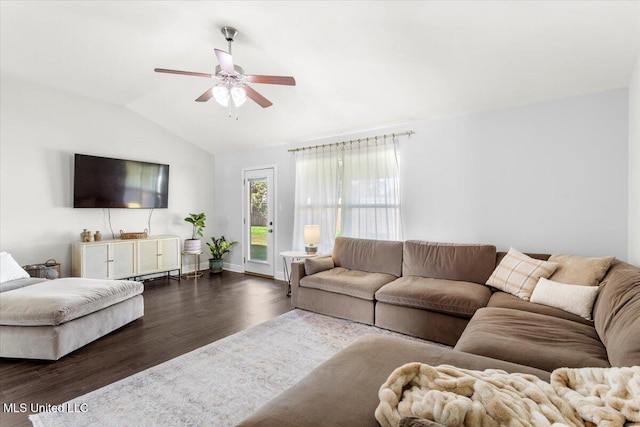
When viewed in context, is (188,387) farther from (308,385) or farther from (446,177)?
(446,177)

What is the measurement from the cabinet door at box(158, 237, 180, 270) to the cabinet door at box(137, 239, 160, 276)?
99 millimetres

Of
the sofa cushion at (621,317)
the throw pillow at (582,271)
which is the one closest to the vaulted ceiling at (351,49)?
the throw pillow at (582,271)

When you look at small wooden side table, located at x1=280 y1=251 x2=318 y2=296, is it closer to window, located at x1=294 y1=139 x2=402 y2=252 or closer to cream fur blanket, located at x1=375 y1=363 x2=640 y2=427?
window, located at x1=294 y1=139 x2=402 y2=252

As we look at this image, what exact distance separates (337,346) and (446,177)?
2.45 m

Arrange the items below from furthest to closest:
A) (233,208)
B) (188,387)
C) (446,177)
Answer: (233,208) → (446,177) → (188,387)

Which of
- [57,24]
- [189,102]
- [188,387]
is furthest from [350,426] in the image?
[189,102]

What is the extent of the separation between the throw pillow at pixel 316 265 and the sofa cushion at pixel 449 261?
3.22ft

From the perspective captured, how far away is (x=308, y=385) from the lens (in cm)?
128

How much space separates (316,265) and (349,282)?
23.3 inches

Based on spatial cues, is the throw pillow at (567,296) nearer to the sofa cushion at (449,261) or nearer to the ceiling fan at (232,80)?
the sofa cushion at (449,261)

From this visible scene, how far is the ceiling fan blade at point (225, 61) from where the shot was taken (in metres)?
2.30

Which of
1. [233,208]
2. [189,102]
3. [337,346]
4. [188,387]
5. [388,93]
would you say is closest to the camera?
[188,387]

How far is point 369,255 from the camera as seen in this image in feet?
12.6

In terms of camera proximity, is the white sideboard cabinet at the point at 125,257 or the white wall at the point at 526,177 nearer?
the white wall at the point at 526,177
